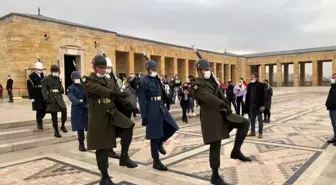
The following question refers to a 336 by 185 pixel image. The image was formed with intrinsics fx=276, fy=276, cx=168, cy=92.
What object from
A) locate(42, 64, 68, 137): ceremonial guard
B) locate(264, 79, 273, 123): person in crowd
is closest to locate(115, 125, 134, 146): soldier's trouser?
locate(42, 64, 68, 137): ceremonial guard

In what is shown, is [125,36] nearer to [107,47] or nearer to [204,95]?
[107,47]

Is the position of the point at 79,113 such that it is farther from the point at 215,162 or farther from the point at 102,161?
the point at 215,162

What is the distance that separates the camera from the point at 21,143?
6.32 meters

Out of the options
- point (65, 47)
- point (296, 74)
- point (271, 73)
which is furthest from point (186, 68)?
point (271, 73)

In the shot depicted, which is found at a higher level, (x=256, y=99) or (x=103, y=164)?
(x=256, y=99)

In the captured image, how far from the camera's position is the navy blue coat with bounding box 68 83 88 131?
6.20m

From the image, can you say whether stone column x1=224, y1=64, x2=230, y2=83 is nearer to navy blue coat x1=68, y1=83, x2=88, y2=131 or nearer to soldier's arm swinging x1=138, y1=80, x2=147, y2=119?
navy blue coat x1=68, y1=83, x2=88, y2=131

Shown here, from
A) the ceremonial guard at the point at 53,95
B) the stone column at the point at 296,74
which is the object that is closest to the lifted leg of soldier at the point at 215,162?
the ceremonial guard at the point at 53,95

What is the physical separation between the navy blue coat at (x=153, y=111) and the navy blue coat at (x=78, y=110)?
2.07m

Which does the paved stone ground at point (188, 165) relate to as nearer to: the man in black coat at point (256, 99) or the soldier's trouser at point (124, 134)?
the soldier's trouser at point (124, 134)

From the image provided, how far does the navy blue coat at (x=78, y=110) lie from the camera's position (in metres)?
6.20

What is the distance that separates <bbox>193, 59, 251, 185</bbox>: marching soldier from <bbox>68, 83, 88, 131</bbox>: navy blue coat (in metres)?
3.28

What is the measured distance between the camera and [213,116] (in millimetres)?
3938

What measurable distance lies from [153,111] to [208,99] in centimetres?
124
